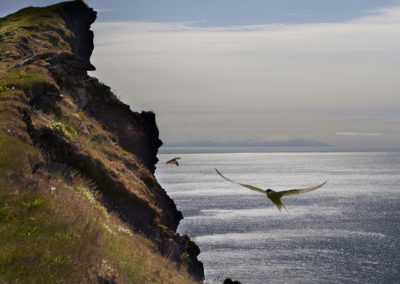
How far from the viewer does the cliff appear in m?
12.0

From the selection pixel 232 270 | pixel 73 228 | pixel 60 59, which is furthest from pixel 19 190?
pixel 232 270

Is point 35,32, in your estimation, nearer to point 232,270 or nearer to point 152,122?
point 152,122

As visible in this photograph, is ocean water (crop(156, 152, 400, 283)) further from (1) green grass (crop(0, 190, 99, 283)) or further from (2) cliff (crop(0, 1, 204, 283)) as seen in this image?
(1) green grass (crop(0, 190, 99, 283))

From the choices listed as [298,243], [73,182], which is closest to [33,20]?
[73,182]

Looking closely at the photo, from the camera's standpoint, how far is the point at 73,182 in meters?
22.2

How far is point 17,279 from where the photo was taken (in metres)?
10.1

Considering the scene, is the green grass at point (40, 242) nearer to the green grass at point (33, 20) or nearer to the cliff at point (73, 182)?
the cliff at point (73, 182)

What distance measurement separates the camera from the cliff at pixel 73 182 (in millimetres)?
12000

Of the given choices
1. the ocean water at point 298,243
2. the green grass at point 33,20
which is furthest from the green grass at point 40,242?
the ocean water at point 298,243

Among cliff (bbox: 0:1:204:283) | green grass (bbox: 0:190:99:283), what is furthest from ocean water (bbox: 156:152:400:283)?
green grass (bbox: 0:190:99:283)

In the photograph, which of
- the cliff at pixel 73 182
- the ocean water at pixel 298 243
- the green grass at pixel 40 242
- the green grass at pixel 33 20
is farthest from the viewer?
the ocean water at pixel 298 243

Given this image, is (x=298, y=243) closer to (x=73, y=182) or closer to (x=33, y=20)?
(x=33, y=20)

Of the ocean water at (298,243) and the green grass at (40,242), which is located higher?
the green grass at (40,242)

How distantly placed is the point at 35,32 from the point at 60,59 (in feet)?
79.6
